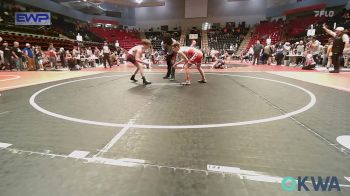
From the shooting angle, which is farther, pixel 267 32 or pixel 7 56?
pixel 267 32

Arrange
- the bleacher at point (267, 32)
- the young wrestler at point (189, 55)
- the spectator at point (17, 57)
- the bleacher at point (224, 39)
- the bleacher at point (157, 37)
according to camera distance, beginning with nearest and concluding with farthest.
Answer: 1. the young wrestler at point (189, 55)
2. the spectator at point (17, 57)
3. the bleacher at point (267, 32)
4. the bleacher at point (224, 39)
5. the bleacher at point (157, 37)

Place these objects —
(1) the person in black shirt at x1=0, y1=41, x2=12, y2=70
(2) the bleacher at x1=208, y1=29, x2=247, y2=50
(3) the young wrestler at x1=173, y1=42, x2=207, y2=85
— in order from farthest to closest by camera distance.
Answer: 1. (2) the bleacher at x1=208, y1=29, x2=247, y2=50
2. (1) the person in black shirt at x1=0, y1=41, x2=12, y2=70
3. (3) the young wrestler at x1=173, y1=42, x2=207, y2=85

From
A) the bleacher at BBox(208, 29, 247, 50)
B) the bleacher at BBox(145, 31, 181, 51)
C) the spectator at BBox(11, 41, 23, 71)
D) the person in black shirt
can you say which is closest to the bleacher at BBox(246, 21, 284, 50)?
the bleacher at BBox(208, 29, 247, 50)

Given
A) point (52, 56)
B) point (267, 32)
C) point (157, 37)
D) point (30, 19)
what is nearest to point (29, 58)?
point (52, 56)

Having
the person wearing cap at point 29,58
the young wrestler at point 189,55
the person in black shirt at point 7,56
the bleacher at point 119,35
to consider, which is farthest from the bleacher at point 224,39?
the young wrestler at point 189,55

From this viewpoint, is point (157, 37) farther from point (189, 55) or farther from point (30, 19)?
point (189, 55)

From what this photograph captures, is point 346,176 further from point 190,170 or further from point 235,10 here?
point 235,10

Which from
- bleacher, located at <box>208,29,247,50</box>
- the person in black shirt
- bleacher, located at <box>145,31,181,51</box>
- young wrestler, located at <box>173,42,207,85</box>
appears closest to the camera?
young wrestler, located at <box>173,42,207,85</box>

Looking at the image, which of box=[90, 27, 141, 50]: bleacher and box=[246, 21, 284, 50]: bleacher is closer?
box=[246, 21, 284, 50]: bleacher

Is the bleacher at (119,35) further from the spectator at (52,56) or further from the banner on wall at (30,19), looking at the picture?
the spectator at (52,56)

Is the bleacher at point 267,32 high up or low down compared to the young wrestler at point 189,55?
up

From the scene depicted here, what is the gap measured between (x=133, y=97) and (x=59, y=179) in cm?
309

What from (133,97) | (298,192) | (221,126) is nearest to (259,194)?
(298,192)

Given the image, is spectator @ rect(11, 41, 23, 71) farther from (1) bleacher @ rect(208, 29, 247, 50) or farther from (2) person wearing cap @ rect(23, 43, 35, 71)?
(1) bleacher @ rect(208, 29, 247, 50)
